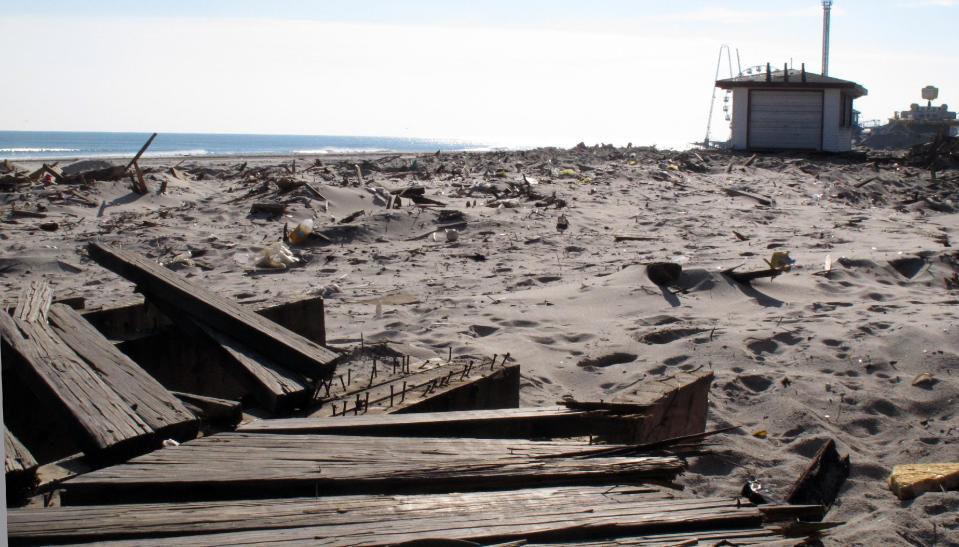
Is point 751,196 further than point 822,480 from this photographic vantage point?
Yes

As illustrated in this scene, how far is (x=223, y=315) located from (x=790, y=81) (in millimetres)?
27052

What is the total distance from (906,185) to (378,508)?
19.1 metres

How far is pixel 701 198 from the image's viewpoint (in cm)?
1429

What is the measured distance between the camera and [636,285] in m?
7.21

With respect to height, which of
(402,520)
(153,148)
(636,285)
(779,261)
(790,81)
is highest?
(790,81)

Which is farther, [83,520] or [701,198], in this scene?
[701,198]

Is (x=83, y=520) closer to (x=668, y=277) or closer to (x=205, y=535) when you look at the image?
(x=205, y=535)

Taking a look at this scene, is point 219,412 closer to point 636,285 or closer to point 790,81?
point 636,285

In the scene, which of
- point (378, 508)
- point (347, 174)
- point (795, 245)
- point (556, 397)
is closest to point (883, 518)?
point (556, 397)

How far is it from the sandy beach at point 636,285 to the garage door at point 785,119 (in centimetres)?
1209

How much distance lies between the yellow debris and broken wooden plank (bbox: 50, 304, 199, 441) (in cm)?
284

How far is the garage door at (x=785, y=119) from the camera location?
27359 millimetres

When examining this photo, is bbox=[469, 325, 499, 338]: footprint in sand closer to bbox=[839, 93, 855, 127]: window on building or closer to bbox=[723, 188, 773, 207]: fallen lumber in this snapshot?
bbox=[723, 188, 773, 207]: fallen lumber

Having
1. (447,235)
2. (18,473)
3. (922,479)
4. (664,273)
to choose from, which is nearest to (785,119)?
(447,235)
